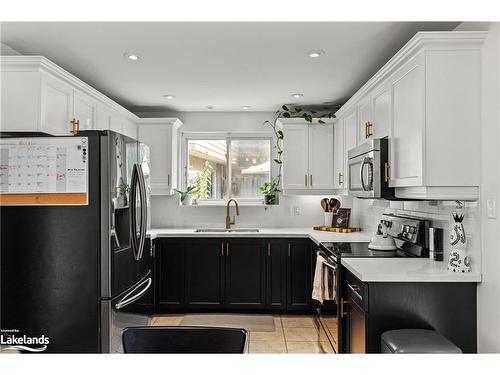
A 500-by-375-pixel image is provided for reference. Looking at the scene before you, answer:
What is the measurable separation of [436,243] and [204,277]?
2461mm

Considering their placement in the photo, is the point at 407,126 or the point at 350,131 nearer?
the point at 407,126

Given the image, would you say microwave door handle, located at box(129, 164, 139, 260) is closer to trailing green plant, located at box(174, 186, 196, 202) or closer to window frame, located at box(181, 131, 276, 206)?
trailing green plant, located at box(174, 186, 196, 202)

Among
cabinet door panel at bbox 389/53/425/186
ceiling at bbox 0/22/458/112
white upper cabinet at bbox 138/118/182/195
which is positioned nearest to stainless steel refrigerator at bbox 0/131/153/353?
ceiling at bbox 0/22/458/112

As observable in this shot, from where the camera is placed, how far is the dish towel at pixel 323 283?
294 cm

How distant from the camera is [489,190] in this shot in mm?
2006

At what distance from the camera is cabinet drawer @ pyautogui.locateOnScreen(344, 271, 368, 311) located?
6.98 feet

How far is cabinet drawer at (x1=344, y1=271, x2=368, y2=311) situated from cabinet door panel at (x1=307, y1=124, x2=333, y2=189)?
2050 mm

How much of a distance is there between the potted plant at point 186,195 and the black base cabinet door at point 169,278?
845 mm

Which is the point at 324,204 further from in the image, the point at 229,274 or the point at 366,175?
the point at 366,175

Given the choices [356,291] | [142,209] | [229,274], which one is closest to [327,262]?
[356,291]

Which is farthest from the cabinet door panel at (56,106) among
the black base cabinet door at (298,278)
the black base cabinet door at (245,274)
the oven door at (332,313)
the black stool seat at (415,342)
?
→ the black base cabinet door at (298,278)

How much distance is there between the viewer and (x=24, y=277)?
7.93 ft

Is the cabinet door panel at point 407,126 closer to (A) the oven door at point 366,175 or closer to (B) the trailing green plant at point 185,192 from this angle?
(A) the oven door at point 366,175
